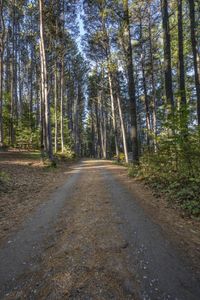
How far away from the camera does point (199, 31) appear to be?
18938 mm

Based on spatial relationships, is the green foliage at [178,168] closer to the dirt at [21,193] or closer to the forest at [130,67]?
the forest at [130,67]

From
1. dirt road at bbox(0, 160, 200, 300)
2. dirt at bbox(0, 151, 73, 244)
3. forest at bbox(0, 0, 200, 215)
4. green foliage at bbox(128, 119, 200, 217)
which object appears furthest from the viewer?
forest at bbox(0, 0, 200, 215)

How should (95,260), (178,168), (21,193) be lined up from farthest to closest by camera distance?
(21,193), (178,168), (95,260)

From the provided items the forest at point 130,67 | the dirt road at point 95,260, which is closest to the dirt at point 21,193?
the dirt road at point 95,260

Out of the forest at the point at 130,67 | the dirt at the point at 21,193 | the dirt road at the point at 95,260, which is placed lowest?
the dirt road at the point at 95,260

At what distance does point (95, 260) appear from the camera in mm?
3557

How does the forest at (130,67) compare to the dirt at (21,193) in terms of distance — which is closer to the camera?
the dirt at (21,193)

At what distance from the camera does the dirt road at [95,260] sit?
2877 millimetres

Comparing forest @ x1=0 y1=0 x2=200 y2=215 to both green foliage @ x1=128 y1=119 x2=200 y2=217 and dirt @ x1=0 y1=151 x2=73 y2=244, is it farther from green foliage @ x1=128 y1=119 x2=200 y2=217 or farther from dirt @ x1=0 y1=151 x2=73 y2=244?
dirt @ x1=0 y1=151 x2=73 y2=244

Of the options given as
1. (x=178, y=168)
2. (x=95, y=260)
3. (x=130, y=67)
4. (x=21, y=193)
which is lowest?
(x=95, y=260)

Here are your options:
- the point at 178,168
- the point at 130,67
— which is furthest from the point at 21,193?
the point at 130,67

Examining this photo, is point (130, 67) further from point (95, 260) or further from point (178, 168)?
point (95, 260)

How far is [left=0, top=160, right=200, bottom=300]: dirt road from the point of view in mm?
2877

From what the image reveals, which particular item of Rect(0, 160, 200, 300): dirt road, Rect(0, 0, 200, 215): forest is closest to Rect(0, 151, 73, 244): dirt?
Rect(0, 160, 200, 300): dirt road
